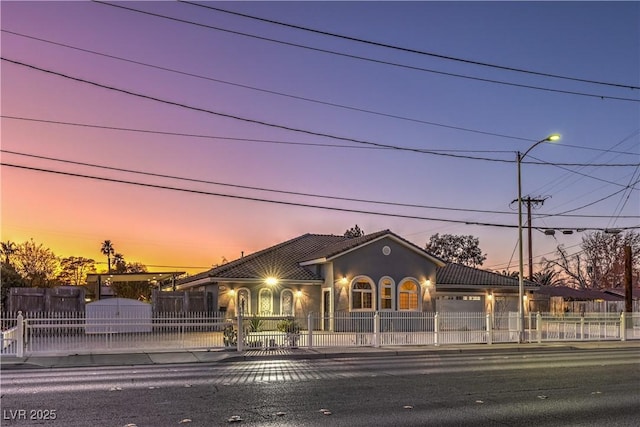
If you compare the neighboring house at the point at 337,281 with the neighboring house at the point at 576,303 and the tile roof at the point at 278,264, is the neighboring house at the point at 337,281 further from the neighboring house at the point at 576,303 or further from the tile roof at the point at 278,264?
the neighboring house at the point at 576,303

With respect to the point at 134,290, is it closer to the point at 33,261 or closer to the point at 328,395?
the point at 33,261

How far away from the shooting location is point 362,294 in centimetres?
3166

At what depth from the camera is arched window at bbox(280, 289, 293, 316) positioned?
32050mm

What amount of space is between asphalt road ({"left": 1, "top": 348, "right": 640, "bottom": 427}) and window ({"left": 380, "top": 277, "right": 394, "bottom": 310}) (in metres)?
15.3

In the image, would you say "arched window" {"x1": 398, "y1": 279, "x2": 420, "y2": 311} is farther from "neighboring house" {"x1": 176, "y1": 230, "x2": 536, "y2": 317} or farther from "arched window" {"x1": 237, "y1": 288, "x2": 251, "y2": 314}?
"arched window" {"x1": 237, "y1": 288, "x2": 251, "y2": 314}

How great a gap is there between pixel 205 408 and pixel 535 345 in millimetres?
18212

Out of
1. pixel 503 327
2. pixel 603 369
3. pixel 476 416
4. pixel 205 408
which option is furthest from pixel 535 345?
pixel 205 408

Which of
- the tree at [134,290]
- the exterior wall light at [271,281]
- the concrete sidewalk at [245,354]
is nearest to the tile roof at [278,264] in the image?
the exterior wall light at [271,281]

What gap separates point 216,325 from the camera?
21047mm

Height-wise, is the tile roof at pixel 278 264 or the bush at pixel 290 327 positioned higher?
the tile roof at pixel 278 264

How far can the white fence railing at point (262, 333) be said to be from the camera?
63.9 feet

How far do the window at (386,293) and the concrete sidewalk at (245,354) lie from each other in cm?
882

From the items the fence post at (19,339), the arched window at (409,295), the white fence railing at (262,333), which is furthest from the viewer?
the arched window at (409,295)

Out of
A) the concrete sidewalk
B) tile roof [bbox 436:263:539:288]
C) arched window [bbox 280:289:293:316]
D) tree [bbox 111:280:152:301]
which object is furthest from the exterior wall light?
tree [bbox 111:280:152:301]
